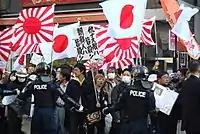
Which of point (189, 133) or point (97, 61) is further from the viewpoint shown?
point (97, 61)

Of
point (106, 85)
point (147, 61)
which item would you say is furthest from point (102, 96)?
point (147, 61)

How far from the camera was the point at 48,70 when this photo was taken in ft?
31.2

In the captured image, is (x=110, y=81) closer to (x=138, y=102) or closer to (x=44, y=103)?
(x=44, y=103)

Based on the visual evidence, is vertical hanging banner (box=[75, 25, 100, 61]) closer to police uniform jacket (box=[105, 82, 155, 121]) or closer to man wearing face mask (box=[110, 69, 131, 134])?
man wearing face mask (box=[110, 69, 131, 134])

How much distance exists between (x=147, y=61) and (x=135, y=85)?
12745 millimetres

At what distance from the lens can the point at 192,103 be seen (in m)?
8.42

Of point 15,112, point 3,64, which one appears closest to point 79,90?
point 15,112

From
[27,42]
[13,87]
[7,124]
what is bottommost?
[7,124]

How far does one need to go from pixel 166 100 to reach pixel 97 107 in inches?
68.2

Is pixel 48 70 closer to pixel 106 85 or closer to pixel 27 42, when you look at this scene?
pixel 106 85

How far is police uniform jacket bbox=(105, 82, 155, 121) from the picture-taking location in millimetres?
8273

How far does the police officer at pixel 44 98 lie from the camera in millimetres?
9227

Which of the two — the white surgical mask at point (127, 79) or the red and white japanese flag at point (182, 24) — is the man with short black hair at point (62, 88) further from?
the red and white japanese flag at point (182, 24)

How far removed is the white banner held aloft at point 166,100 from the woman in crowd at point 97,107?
1.57 m
